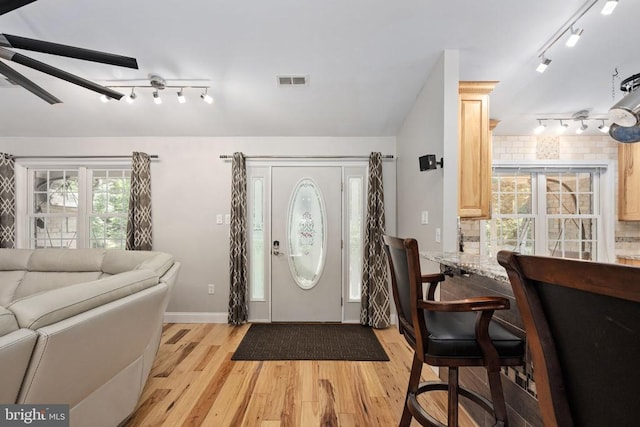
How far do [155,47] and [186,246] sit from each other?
7.34ft

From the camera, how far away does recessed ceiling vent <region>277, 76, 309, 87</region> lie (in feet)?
8.39

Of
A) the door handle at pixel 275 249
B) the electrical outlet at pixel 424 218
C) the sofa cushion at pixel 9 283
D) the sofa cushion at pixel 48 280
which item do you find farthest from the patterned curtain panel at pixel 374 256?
the sofa cushion at pixel 9 283

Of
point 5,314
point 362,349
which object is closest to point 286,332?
point 362,349

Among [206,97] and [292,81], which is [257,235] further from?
[292,81]

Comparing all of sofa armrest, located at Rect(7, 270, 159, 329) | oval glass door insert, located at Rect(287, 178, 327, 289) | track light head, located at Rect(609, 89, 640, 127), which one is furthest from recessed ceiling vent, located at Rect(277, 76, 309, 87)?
track light head, located at Rect(609, 89, 640, 127)

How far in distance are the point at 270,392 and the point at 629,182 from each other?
4559mm

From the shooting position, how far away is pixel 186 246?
3.57 meters

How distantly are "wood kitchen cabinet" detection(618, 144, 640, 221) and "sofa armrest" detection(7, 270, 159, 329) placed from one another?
503cm

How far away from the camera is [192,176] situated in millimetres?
3586

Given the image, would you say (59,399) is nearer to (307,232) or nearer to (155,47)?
(155,47)

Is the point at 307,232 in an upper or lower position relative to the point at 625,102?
lower

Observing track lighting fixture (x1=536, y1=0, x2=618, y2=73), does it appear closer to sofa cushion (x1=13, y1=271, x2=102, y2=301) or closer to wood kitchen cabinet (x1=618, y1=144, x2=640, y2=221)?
wood kitchen cabinet (x1=618, y1=144, x2=640, y2=221)

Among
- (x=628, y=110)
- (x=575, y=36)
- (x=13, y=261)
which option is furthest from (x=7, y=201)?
(x=628, y=110)

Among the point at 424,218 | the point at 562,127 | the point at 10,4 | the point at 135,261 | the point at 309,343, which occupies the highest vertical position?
the point at 562,127
